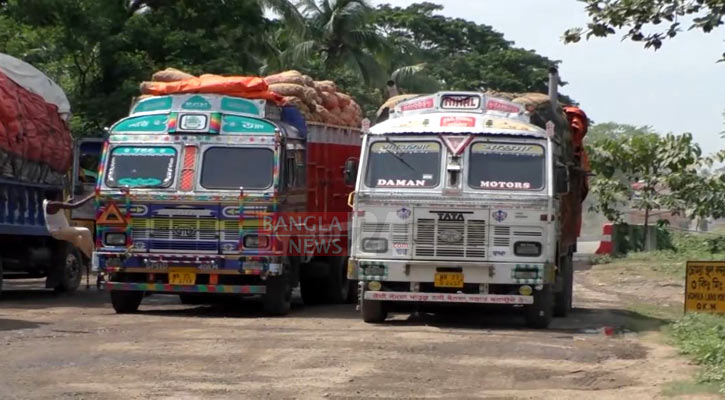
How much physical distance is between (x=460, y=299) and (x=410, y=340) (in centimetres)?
154

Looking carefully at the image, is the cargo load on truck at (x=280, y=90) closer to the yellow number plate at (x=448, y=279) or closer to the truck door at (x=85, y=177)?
the truck door at (x=85, y=177)

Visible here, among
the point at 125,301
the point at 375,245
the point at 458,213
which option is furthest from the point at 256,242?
the point at 458,213

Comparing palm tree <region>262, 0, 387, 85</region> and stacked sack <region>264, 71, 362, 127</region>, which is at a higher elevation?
palm tree <region>262, 0, 387, 85</region>

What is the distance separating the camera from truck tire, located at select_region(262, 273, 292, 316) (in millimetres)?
17156

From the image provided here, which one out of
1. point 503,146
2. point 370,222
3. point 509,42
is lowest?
point 370,222

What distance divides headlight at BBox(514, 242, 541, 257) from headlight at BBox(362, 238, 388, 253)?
61.7 inches

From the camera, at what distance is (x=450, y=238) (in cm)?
1558

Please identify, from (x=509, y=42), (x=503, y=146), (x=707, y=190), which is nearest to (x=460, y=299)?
(x=503, y=146)

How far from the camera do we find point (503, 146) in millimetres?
15758

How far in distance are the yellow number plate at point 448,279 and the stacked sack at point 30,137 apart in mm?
6833

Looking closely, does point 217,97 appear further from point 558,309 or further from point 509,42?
point 509,42

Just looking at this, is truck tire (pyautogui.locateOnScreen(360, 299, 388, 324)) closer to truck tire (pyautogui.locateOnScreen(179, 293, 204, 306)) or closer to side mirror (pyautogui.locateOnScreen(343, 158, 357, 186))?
side mirror (pyautogui.locateOnScreen(343, 158, 357, 186))

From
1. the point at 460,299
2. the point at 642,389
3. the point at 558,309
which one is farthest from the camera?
the point at 558,309

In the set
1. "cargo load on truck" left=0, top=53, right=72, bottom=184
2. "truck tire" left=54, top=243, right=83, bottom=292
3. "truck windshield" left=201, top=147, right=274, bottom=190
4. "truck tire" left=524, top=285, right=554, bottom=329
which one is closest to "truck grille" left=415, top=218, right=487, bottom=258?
"truck tire" left=524, top=285, right=554, bottom=329
